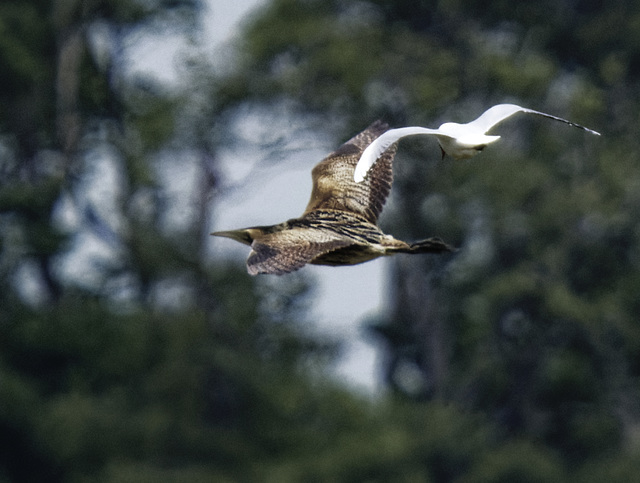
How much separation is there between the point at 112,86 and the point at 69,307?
3.48 metres

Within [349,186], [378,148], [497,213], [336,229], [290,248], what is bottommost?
[290,248]

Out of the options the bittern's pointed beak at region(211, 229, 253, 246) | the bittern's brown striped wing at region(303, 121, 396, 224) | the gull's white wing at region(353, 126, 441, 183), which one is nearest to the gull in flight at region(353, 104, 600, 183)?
the gull's white wing at region(353, 126, 441, 183)

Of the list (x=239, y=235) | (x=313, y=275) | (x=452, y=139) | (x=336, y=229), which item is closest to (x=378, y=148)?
(x=452, y=139)

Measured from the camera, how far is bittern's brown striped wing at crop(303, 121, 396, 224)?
259 inches

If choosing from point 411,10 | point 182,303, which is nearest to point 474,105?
point 411,10

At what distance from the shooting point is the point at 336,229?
602 centimetres

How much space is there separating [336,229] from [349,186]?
0.70m

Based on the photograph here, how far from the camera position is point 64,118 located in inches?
882

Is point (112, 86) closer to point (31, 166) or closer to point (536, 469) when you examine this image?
point (31, 166)

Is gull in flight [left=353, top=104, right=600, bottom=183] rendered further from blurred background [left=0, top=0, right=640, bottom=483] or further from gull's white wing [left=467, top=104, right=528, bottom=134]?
blurred background [left=0, top=0, right=640, bottom=483]

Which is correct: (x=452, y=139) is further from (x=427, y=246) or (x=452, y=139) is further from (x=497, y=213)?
(x=497, y=213)

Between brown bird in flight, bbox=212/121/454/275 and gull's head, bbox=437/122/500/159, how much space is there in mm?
545

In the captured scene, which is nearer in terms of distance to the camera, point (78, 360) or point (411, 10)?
point (78, 360)

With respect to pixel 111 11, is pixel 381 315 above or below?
below
